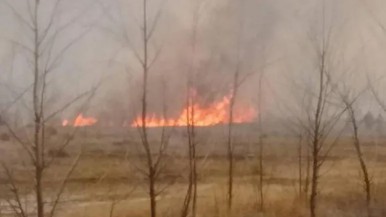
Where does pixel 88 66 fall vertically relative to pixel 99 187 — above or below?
above

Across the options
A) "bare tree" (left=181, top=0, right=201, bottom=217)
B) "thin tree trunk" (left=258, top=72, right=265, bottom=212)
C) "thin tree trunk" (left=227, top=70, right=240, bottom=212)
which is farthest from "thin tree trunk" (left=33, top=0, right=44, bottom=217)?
"thin tree trunk" (left=258, top=72, right=265, bottom=212)

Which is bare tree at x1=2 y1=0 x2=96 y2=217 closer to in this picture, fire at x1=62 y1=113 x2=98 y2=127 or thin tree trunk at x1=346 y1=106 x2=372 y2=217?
fire at x1=62 y1=113 x2=98 y2=127

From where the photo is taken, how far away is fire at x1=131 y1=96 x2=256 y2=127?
358cm

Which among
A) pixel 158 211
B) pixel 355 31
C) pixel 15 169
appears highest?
pixel 355 31

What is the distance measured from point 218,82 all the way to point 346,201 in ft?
3.28

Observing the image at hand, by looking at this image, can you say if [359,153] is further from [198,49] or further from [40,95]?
[40,95]

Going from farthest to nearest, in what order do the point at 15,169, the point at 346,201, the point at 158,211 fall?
1. the point at 346,201
2. the point at 158,211
3. the point at 15,169

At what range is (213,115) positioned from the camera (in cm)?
361

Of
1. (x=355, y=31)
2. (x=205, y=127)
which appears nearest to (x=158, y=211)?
(x=205, y=127)

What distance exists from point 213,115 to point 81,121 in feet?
2.27

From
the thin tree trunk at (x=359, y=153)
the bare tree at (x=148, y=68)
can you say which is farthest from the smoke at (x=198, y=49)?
the thin tree trunk at (x=359, y=153)

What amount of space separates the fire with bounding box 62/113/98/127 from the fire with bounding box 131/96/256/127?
32cm

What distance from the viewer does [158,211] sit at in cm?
354

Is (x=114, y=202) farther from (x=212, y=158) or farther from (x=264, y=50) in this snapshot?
(x=264, y=50)
